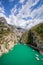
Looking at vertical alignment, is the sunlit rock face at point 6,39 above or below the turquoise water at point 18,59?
above

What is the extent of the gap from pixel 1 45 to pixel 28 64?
61.2 feet

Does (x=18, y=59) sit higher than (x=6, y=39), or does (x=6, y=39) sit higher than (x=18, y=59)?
(x=6, y=39)

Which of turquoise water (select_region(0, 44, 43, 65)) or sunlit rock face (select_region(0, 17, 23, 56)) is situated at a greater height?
sunlit rock face (select_region(0, 17, 23, 56))

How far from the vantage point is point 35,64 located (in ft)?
147

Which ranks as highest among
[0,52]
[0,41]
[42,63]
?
[0,41]

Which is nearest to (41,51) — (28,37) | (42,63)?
(42,63)

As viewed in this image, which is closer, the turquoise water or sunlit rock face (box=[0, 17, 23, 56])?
the turquoise water

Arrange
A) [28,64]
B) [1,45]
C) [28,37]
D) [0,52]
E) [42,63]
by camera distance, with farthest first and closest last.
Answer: [28,37] < [1,45] < [0,52] < [42,63] < [28,64]

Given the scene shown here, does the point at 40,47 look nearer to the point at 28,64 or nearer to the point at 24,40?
the point at 28,64

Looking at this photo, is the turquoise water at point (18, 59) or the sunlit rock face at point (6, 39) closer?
the turquoise water at point (18, 59)

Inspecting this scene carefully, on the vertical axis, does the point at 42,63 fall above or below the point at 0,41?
below

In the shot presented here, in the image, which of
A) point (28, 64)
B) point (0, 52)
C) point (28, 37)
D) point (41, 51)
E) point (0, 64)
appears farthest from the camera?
point (28, 37)

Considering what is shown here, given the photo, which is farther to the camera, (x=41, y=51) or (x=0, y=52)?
(x=41, y=51)

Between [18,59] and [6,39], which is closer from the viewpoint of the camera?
[18,59]
